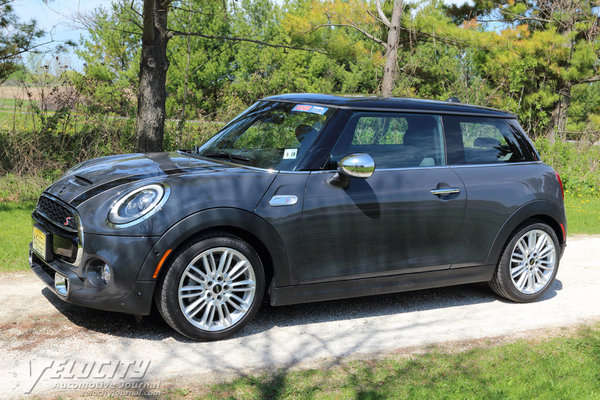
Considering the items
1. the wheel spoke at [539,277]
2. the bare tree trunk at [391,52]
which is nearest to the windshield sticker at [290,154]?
the wheel spoke at [539,277]

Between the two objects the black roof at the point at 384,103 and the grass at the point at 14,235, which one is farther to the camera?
the grass at the point at 14,235

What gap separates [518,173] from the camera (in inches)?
233

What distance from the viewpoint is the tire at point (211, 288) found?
4.43m

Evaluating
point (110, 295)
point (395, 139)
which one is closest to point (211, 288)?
point (110, 295)

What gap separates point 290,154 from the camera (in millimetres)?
5031

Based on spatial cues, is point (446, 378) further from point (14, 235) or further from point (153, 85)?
point (153, 85)

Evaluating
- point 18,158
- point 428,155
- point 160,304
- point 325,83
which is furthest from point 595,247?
point 325,83

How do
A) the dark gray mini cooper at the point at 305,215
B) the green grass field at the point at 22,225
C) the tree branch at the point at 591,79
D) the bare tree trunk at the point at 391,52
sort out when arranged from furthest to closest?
the tree branch at the point at 591,79 → the bare tree trunk at the point at 391,52 → the green grass field at the point at 22,225 → the dark gray mini cooper at the point at 305,215

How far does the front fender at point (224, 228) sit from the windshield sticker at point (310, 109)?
1.14 meters

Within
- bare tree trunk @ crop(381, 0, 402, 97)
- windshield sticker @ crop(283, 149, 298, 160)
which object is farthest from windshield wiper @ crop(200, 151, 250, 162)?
bare tree trunk @ crop(381, 0, 402, 97)

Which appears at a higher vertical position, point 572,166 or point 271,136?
point 271,136

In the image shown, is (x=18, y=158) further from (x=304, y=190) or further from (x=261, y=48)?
(x=261, y=48)

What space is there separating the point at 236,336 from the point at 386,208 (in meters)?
1.53

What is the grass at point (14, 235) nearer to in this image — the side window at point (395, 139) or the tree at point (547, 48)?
the side window at point (395, 139)
